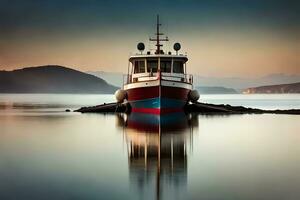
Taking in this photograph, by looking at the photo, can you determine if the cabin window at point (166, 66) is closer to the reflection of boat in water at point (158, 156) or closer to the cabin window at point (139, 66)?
the cabin window at point (139, 66)

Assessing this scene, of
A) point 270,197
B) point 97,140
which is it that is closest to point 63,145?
point 97,140

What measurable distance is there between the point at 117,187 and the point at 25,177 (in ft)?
7.02

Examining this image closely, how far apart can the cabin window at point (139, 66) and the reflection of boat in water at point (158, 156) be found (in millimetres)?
7287

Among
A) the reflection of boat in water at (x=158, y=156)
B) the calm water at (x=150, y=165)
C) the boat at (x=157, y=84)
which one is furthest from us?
the boat at (x=157, y=84)

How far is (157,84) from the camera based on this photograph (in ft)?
87.5

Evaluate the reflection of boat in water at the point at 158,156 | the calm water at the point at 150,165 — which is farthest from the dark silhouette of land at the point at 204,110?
the calm water at the point at 150,165

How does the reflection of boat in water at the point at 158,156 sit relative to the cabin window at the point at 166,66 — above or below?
below

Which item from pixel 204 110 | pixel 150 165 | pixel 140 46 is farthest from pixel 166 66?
pixel 150 165

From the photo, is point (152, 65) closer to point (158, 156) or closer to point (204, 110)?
point (204, 110)

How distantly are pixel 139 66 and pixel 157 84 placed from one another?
158 inches

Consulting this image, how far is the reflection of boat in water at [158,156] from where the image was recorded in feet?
29.5

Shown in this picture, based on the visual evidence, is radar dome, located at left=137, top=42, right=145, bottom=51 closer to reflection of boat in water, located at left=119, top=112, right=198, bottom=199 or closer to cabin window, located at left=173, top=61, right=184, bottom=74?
cabin window, located at left=173, top=61, right=184, bottom=74

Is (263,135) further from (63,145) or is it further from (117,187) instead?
(117,187)

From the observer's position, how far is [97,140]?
17.8 meters
